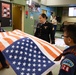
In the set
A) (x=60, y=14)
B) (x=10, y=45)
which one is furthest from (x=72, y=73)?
(x=60, y=14)

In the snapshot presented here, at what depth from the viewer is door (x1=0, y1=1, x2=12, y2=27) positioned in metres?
8.03

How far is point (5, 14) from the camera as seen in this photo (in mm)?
8289

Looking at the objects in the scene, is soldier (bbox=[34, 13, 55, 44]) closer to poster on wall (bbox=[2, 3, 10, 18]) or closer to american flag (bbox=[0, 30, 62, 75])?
american flag (bbox=[0, 30, 62, 75])

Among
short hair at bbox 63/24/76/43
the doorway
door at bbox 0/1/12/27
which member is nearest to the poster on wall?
door at bbox 0/1/12/27

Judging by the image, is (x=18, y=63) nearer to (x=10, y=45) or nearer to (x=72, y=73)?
(x=10, y=45)

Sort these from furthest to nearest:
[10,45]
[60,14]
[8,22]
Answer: [60,14] < [8,22] < [10,45]

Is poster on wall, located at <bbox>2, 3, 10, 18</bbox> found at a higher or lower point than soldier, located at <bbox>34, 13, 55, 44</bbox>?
higher

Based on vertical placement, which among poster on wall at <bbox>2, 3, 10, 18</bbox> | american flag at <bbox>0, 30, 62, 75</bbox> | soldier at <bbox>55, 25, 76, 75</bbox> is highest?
poster on wall at <bbox>2, 3, 10, 18</bbox>

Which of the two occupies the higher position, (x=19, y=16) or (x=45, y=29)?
(x=19, y=16)

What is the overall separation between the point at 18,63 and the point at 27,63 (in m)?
0.10

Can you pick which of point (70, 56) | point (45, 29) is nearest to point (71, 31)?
point (70, 56)

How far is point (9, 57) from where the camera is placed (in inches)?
77.7

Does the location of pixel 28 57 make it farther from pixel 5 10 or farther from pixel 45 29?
pixel 5 10

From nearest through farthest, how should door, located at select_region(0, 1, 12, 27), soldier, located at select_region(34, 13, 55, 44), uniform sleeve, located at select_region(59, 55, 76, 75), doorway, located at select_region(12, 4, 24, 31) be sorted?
uniform sleeve, located at select_region(59, 55, 76, 75)
soldier, located at select_region(34, 13, 55, 44)
door, located at select_region(0, 1, 12, 27)
doorway, located at select_region(12, 4, 24, 31)
